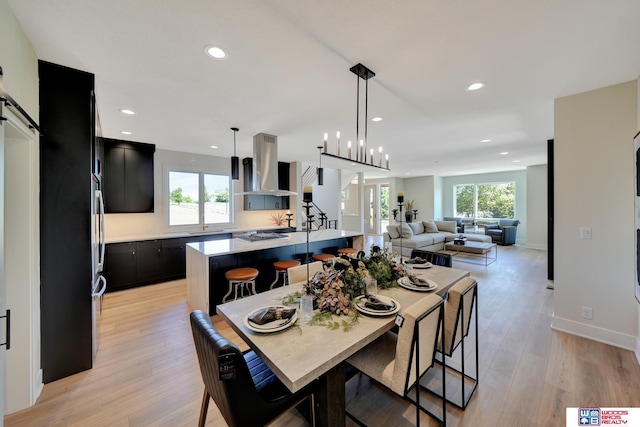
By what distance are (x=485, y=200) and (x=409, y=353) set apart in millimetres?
10147

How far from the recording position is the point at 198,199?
571 centimetres

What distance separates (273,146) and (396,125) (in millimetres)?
2021

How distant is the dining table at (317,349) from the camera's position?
1104 millimetres

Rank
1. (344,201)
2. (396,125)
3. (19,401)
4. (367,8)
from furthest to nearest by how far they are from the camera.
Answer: (344,201)
(396,125)
(19,401)
(367,8)

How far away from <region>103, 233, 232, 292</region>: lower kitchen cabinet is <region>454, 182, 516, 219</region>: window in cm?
981

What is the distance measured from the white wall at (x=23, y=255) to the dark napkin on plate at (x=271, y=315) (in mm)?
1811

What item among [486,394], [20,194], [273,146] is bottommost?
Answer: [486,394]

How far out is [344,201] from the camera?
37.0 ft

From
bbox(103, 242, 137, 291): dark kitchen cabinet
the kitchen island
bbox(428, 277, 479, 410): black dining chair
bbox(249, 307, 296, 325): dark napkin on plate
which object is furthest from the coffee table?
bbox(103, 242, 137, 291): dark kitchen cabinet

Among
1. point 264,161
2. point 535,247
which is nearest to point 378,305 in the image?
point 264,161

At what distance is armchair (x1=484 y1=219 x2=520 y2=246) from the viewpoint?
8.15 m

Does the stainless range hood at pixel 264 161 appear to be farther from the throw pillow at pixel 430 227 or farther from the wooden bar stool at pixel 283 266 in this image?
the throw pillow at pixel 430 227

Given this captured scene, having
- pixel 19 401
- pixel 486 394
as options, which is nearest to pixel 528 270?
pixel 486 394

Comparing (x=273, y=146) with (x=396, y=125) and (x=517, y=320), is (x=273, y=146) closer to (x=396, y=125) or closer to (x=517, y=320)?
(x=396, y=125)
